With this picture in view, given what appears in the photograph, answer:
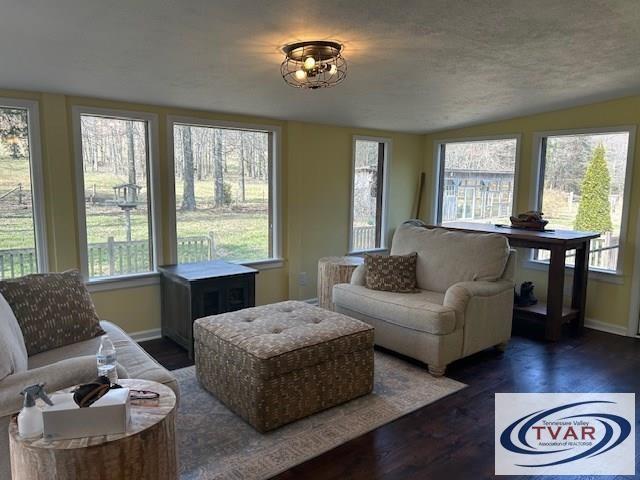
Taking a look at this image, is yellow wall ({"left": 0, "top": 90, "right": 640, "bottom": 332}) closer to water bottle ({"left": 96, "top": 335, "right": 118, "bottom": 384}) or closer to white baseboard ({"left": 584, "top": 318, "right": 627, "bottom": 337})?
white baseboard ({"left": 584, "top": 318, "right": 627, "bottom": 337})

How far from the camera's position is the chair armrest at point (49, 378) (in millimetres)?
1688

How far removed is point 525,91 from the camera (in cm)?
391

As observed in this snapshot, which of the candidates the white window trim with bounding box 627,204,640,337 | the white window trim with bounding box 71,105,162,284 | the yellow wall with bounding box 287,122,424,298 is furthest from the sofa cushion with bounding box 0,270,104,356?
the white window trim with bounding box 627,204,640,337

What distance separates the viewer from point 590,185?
14.7ft

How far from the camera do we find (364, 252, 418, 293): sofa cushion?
3814 mm

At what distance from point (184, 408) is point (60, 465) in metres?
1.36

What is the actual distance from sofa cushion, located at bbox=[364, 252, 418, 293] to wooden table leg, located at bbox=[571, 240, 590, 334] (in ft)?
5.53

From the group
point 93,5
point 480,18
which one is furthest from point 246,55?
point 480,18

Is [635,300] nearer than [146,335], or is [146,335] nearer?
[146,335]

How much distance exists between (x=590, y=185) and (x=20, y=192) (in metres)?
5.06

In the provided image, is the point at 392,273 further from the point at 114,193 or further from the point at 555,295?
the point at 114,193

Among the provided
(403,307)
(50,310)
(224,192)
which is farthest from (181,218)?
(403,307)

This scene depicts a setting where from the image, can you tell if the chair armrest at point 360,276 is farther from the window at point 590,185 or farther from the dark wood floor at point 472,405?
the window at point 590,185

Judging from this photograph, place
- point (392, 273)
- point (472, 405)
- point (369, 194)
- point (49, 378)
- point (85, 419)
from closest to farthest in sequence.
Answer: point (85, 419) → point (49, 378) → point (472, 405) → point (392, 273) → point (369, 194)
